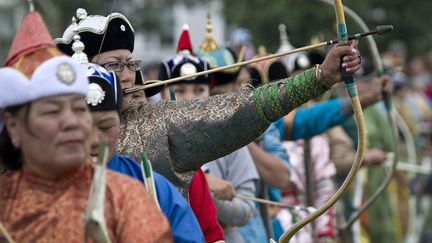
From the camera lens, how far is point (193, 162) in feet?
17.7

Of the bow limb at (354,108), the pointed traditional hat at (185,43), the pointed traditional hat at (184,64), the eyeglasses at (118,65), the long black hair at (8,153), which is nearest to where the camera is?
the long black hair at (8,153)

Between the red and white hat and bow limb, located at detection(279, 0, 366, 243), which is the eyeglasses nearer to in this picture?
bow limb, located at detection(279, 0, 366, 243)

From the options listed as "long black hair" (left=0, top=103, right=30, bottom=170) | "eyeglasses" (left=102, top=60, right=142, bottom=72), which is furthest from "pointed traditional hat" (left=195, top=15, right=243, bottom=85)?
"long black hair" (left=0, top=103, right=30, bottom=170)

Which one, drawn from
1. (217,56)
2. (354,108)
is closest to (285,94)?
(354,108)

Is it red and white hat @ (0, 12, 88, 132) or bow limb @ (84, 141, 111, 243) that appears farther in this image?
red and white hat @ (0, 12, 88, 132)

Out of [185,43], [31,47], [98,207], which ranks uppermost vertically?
[31,47]

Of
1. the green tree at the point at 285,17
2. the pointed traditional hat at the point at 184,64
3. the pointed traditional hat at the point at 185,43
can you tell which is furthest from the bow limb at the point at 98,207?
the green tree at the point at 285,17

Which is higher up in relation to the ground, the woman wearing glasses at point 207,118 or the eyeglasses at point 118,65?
the eyeglasses at point 118,65

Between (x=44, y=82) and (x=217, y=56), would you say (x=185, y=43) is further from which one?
(x=44, y=82)

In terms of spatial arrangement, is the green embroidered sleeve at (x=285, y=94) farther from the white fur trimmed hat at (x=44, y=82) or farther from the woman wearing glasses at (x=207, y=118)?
the white fur trimmed hat at (x=44, y=82)

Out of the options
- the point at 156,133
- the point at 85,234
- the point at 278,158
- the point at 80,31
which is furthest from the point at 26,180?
the point at 278,158

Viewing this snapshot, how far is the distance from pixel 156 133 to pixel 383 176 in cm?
667

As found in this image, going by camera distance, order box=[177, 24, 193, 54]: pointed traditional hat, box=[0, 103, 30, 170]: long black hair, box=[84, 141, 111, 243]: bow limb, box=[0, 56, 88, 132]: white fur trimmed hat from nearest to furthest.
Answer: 1. box=[84, 141, 111, 243]: bow limb
2. box=[0, 56, 88, 132]: white fur trimmed hat
3. box=[0, 103, 30, 170]: long black hair
4. box=[177, 24, 193, 54]: pointed traditional hat

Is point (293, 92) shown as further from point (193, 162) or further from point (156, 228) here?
point (156, 228)
